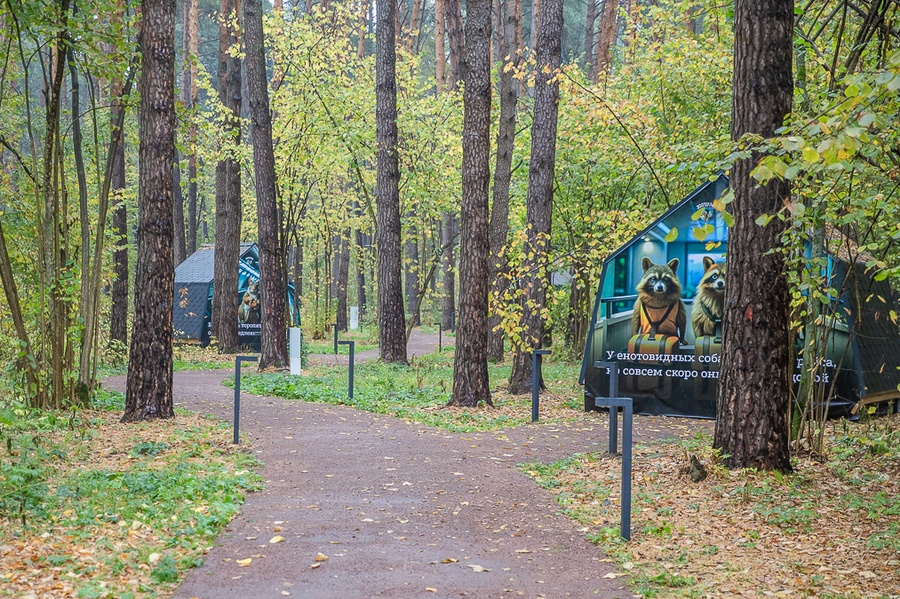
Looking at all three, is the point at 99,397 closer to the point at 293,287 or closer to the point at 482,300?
the point at 482,300

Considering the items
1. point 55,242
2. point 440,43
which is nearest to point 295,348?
point 55,242

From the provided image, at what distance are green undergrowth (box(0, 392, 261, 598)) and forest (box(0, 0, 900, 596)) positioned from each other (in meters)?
0.22

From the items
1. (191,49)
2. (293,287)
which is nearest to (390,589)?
(293,287)

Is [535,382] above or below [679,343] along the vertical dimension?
below

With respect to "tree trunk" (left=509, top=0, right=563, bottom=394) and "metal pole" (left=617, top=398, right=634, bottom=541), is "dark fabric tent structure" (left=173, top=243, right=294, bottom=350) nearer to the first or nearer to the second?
"tree trunk" (left=509, top=0, right=563, bottom=394)

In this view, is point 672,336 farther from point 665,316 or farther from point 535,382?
point 535,382

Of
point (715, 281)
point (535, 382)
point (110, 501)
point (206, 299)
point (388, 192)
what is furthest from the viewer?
point (206, 299)

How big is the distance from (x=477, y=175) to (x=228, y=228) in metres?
11.8

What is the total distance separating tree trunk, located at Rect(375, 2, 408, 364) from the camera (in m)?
19.8

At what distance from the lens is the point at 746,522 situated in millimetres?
6871

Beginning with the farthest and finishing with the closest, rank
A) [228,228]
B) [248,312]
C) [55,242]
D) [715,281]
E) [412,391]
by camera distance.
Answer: [248,312], [228,228], [412,391], [715,281], [55,242]

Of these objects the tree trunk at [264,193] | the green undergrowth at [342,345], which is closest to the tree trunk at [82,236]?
the tree trunk at [264,193]

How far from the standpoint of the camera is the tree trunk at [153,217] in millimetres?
11148

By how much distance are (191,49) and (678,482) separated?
83.4 ft
